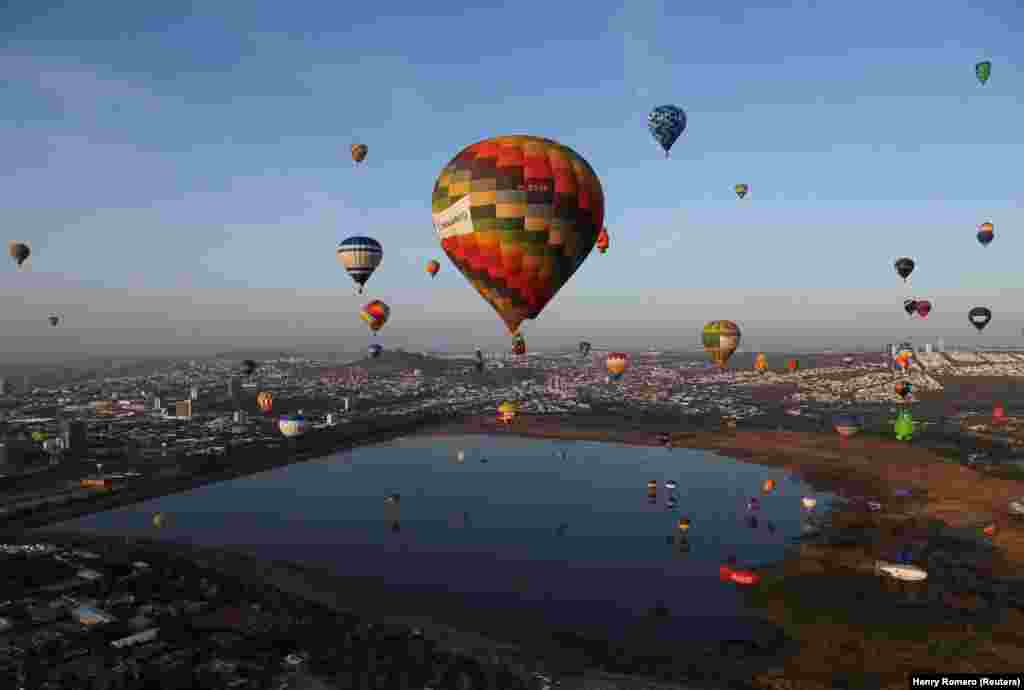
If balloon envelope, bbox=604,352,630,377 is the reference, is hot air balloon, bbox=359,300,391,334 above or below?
above

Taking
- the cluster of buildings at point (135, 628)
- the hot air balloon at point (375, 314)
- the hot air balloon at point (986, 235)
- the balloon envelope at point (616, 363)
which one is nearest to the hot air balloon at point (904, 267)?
the hot air balloon at point (986, 235)

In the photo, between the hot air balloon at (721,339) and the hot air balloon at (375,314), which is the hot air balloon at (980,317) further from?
the hot air balloon at (375,314)

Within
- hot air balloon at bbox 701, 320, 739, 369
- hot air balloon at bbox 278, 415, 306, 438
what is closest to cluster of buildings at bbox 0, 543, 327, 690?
hot air balloon at bbox 278, 415, 306, 438

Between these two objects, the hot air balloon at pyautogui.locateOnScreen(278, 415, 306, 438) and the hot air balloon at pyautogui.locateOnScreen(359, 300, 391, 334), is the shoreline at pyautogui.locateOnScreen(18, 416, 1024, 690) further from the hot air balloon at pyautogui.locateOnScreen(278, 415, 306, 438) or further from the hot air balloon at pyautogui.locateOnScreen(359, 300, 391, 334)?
A: the hot air balloon at pyautogui.locateOnScreen(359, 300, 391, 334)

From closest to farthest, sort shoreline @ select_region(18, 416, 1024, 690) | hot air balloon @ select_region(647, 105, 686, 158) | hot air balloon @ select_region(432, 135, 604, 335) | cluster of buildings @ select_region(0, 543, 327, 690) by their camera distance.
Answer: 1. hot air balloon @ select_region(432, 135, 604, 335)
2. cluster of buildings @ select_region(0, 543, 327, 690)
3. shoreline @ select_region(18, 416, 1024, 690)
4. hot air balloon @ select_region(647, 105, 686, 158)

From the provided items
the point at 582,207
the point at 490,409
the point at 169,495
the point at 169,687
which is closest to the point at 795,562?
the point at 582,207

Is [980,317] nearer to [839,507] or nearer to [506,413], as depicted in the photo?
[839,507]
